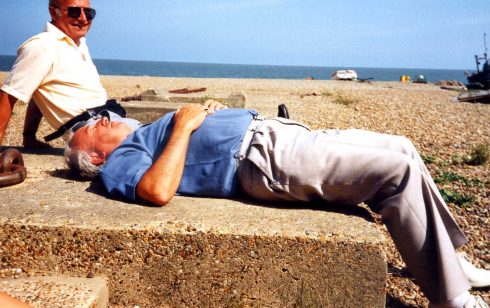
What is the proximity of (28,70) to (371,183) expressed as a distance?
8.36 ft

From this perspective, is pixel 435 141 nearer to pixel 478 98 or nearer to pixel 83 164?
pixel 83 164

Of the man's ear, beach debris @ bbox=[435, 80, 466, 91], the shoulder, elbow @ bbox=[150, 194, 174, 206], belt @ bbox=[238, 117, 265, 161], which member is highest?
the shoulder

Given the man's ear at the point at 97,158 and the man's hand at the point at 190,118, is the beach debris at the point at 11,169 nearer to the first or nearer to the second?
the man's ear at the point at 97,158

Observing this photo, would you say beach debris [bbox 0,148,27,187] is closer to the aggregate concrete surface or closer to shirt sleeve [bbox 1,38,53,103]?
the aggregate concrete surface

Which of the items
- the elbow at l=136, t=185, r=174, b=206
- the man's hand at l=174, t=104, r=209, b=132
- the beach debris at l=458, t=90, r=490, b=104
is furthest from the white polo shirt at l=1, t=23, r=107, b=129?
the beach debris at l=458, t=90, r=490, b=104

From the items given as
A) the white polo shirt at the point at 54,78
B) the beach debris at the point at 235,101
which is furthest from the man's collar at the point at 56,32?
the beach debris at the point at 235,101

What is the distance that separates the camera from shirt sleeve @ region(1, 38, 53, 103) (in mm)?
3412

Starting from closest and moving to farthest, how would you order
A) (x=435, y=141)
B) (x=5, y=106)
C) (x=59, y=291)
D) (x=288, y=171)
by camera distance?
(x=59, y=291), (x=288, y=171), (x=5, y=106), (x=435, y=141)

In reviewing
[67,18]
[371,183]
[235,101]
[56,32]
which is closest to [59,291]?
[371,183]

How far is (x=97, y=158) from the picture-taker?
2.83 metres

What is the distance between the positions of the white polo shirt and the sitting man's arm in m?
1.50

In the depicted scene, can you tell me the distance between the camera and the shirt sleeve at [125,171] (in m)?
2.43

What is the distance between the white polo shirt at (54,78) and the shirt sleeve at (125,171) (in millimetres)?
1256

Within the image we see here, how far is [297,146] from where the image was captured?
2418 mm
